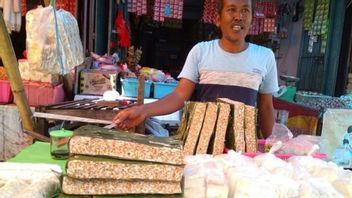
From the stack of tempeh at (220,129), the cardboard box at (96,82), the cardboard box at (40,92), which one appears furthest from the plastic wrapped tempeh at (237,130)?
the cardboard box at (96,82)

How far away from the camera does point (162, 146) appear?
97cm

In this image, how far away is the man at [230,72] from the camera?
1924 millimetres

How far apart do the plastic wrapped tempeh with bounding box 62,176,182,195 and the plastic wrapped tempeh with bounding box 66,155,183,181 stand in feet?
0.06

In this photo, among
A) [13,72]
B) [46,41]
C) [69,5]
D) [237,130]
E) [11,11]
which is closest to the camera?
[237,130]

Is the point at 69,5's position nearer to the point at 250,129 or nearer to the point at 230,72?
the point at 230,72

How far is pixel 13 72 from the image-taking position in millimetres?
3049

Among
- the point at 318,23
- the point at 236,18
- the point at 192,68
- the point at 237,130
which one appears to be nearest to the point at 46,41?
the point at 192,68

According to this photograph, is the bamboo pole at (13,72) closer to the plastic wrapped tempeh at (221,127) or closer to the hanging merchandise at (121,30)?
the plastic wrapped tempeh at (221,127)

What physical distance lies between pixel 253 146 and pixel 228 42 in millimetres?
825

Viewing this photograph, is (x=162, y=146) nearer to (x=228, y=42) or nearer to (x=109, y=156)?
(x=109, y=156)

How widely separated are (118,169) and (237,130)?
2.21 feet

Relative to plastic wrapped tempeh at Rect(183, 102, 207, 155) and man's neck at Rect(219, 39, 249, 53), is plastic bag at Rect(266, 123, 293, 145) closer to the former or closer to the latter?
plastic wrapped tempeh at Rect(183, 102, 207, 155)

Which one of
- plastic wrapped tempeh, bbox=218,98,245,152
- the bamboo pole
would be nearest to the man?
plastic wrapped tempeh, bbox=218,98,245,152

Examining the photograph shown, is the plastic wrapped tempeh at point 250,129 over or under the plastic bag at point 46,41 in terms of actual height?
under
